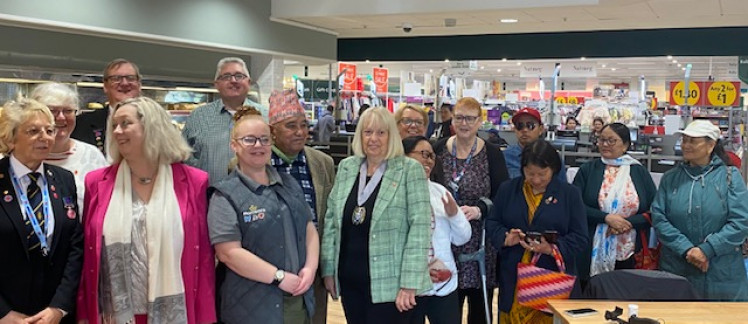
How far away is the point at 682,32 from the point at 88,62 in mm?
7814

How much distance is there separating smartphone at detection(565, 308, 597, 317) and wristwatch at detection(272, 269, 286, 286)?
117cm

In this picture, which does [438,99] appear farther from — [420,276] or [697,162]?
[420,276]

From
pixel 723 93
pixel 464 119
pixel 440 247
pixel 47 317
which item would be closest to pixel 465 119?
pixel 464 119

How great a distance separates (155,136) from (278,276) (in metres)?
0.69

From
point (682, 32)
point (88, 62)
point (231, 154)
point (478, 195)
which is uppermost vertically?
point (682, 32)

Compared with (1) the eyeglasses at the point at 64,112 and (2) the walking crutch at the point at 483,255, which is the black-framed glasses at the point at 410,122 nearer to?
(2) the walking crutch at the point at 483,255

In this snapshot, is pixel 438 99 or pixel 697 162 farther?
pixel 438 99

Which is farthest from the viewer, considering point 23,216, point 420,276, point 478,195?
point 478,195

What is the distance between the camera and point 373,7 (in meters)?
8.34

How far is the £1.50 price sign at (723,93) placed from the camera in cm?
1065

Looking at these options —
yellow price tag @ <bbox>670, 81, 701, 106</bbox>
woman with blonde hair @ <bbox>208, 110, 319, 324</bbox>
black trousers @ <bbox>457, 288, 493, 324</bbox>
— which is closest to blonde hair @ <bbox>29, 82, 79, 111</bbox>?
woman with blonde hair @ <bbox>208, 110, 319, 324</bbox>

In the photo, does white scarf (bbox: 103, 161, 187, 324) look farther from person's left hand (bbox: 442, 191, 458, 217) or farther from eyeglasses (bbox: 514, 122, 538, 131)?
eyeglasses (bbox: 514, 122, 538, 131)

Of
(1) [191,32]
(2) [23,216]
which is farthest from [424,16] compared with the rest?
(2) [23,216]

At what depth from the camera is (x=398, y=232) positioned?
2.84 m
